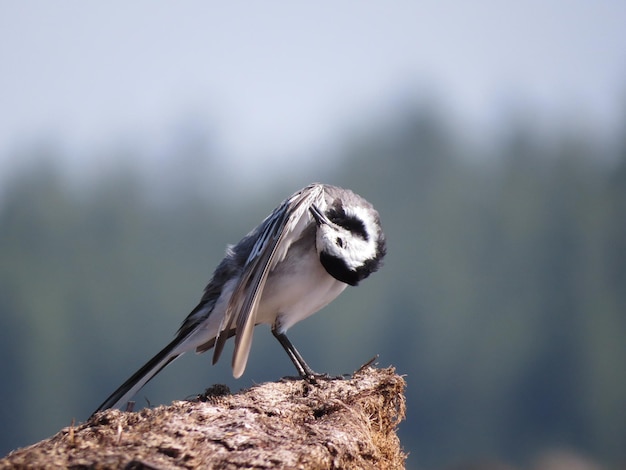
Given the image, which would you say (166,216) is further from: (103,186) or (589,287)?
(589,287)

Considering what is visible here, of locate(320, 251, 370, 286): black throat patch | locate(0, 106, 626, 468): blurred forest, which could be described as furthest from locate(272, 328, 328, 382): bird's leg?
locate(0, 106, 626, 468): blurred forest

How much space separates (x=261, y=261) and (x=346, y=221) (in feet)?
2.18

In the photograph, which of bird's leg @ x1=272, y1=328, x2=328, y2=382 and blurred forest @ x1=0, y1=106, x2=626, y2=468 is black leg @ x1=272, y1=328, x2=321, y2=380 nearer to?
bird's leg @ x1=272, y1=328, x2=328, y2=382

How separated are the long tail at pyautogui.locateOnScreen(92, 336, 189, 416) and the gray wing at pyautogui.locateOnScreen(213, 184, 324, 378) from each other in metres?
0.48

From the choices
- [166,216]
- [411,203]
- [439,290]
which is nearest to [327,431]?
[439,290]

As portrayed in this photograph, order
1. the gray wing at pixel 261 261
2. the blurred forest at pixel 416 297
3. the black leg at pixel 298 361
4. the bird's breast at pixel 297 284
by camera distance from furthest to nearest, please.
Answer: the blurred forest at pixel 416 297
the bird's breast at pixel 297 284
the black leg at pixel 298 361
the gray wing at pixel 261 261

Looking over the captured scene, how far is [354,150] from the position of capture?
23375 millimetres

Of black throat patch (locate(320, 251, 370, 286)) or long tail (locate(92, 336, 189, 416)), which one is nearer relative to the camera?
black throat patch (locate(320, 251, 370, 286))

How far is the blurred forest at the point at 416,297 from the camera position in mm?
19547

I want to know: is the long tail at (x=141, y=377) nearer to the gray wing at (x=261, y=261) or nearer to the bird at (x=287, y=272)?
the bird at (x=287, y=272)

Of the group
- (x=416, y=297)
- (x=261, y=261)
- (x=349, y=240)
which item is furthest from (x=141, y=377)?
(x=416, y=297)

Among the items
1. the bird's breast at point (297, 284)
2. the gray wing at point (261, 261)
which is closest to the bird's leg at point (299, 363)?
the bird's breast at point (297, 284)

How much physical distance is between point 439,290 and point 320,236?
665 inches

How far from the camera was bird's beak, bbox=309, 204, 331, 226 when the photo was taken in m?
5.16
